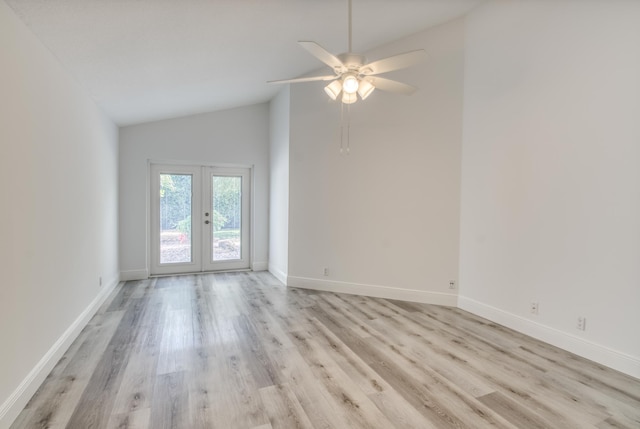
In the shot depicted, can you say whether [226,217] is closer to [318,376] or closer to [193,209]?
[193,209]

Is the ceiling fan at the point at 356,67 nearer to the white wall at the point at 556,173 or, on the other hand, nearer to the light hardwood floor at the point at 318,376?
the white wall at the point at 556,173

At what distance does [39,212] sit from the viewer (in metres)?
2.39

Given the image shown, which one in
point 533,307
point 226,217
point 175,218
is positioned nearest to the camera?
point 533,307

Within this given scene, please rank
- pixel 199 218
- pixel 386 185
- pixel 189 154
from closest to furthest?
pixel 386 185 < pixel 189 154 < pixel 199 218

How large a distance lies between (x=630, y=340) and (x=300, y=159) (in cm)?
409

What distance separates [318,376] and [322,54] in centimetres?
238

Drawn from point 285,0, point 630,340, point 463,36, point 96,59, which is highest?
point 463,36

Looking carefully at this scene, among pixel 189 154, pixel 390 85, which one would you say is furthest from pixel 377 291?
pixel 189 154

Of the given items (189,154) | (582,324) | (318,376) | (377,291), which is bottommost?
(318,376)

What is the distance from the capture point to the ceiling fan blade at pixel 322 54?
2.18 m

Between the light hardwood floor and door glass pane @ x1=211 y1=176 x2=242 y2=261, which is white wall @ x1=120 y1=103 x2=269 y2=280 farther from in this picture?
the light hardwood floor

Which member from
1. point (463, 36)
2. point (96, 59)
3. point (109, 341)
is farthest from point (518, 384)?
point (96, 59)

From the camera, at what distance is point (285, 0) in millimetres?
2777

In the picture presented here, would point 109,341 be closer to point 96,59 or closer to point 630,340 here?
point 96,59
